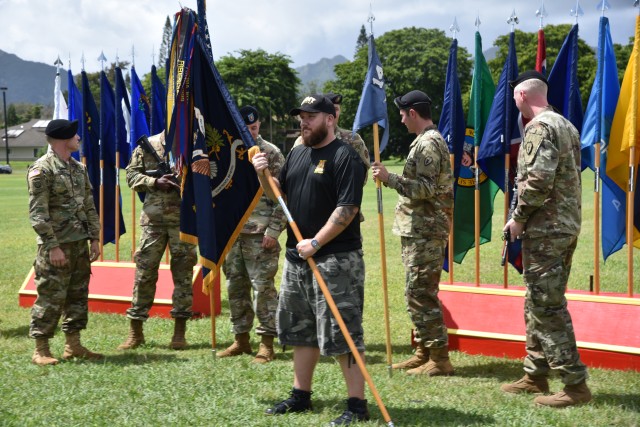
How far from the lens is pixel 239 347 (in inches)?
301

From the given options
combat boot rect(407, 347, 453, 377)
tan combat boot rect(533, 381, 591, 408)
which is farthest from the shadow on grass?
combat boot rect(407, 347, 453, 377)

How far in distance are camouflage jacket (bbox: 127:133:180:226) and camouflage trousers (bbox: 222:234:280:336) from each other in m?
0.95

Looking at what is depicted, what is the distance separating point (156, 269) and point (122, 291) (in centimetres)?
172

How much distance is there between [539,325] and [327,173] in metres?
2.11

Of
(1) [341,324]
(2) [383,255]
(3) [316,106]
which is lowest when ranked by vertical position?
(1) [341,324]

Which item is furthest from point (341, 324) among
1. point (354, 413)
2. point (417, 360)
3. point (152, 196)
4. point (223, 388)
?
point (152, 196)

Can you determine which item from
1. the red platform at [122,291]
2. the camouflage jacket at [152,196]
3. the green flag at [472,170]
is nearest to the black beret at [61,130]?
the camouflage jacket at [152,196]

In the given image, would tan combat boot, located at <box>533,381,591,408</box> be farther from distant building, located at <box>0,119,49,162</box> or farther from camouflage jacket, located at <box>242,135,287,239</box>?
distant building, located at <box>0,119,49,162</box>

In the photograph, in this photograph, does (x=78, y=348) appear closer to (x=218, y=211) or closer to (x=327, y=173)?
(x=218, y=211)

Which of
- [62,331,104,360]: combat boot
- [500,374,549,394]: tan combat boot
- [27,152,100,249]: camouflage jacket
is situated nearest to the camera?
[500,374,549,394]: tan combat boot

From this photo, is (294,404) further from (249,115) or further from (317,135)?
(249,115)

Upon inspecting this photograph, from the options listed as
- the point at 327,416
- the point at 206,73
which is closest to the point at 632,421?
the point at 327,416

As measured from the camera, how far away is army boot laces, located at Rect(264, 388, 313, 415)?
5480mm

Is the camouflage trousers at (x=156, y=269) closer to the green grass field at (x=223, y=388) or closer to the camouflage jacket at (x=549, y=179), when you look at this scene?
the green grass field at (x=223, y=388)
